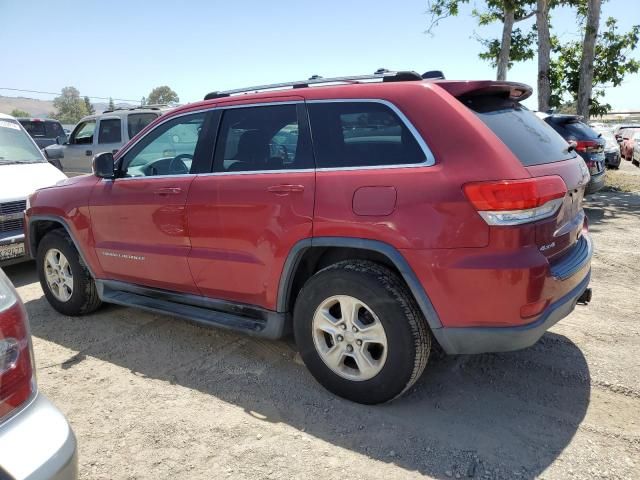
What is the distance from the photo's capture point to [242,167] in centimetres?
355

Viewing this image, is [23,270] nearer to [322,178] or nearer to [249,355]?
[249,355]

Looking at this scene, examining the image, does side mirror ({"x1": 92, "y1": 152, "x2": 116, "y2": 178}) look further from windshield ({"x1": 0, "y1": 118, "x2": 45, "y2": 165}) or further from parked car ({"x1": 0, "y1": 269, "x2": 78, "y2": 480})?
windshield ({"x1": 0, "y1": 118, "x2": 45, "y2": 165})

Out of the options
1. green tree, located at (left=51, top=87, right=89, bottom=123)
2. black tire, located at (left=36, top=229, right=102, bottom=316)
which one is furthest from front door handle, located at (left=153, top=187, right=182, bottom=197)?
green tree, located at (left=51, top=87, right=89, bottom=123)

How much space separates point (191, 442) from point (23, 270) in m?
5.03

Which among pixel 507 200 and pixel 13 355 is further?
pixel 507 200

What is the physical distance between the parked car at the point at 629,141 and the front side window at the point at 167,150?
2185 cm

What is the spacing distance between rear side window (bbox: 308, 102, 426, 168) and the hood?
14.0 feet

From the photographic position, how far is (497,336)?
2.69 meters

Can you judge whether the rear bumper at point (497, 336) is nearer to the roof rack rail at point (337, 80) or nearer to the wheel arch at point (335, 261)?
the wheel arch at point (335, 261)

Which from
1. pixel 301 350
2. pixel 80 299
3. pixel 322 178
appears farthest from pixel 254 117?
pixel 80 299

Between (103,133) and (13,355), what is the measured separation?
9.89 metres

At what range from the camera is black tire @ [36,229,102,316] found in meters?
4.66

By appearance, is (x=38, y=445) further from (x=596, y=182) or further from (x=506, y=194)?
(x=596, y=182)

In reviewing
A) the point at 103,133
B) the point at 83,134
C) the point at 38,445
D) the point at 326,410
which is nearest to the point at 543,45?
the point at 103,133
